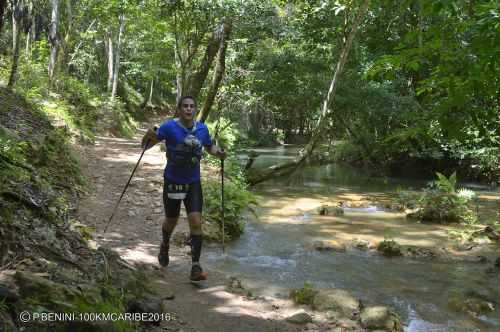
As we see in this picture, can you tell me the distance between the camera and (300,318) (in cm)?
506

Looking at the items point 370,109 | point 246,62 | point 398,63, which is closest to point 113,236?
point 398,63

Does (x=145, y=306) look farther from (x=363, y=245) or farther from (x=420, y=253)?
(x=420, y=253)

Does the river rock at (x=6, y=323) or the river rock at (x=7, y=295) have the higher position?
the river rock at (x=7, y=295)

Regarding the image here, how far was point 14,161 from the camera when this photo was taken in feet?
18.4

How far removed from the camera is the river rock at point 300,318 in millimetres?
5020

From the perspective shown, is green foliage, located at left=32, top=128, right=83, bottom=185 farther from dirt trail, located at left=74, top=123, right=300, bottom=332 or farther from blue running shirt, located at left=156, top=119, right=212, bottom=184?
blue running shirt, located at left=156, top=119, right=212, bottom=184

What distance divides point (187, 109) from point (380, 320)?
129 inches

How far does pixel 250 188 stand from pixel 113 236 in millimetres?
10284

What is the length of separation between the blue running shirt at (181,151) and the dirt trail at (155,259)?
1286mm

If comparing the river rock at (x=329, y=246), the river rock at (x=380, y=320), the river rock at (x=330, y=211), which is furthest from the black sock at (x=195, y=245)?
the river rock at (x=330, y=211)

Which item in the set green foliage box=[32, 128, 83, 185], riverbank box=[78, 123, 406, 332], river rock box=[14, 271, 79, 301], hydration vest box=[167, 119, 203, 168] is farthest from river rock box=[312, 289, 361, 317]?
green foliage box=[32, 128, 83, 185]

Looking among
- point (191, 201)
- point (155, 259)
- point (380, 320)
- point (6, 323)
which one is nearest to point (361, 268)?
point (380, 320)

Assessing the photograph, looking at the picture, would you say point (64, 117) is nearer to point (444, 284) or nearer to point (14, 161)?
point (14, 161)

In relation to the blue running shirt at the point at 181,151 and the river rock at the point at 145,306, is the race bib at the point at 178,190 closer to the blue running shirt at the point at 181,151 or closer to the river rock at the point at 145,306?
the blue running shirt at the point at 181,151
